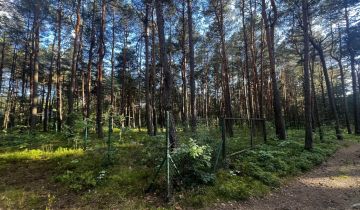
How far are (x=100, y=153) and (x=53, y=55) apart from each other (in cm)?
1747

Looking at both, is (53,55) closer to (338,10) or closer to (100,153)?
(100,153)

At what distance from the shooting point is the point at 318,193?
6746 millimetres

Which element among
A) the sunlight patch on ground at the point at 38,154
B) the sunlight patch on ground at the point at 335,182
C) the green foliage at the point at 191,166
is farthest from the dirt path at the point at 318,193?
the sunlight patch on ground at the point at 38,154

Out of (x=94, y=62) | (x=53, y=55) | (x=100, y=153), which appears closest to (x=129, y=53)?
(x=94, y=62)

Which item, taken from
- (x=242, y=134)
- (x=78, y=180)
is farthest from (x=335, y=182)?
(x=78, y=180)

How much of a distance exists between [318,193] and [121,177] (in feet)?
18.7

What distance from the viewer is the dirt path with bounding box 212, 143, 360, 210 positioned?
19.0 ft

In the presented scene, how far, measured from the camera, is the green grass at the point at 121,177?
5.46 meters

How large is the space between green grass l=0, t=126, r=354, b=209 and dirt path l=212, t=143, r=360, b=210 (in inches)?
12.4

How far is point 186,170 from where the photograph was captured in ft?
20.5

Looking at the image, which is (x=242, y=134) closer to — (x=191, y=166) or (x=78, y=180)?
(x=191, y=166)

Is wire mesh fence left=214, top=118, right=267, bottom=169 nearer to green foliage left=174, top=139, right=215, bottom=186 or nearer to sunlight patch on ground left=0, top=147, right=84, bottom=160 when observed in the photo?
green foliage left=174, top=139, right=215, bottom=186

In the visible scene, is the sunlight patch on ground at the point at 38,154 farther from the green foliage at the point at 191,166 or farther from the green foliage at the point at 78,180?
the green foliage at the point at 191,166

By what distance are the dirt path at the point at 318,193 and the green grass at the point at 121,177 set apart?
0.31 meters
